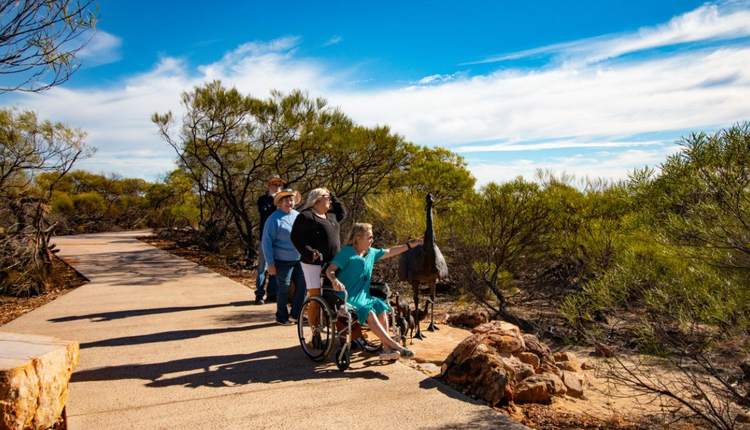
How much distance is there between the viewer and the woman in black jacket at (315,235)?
486 cm

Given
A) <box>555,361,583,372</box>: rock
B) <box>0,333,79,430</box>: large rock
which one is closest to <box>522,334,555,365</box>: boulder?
<box>555,361,583,372</box>: rock

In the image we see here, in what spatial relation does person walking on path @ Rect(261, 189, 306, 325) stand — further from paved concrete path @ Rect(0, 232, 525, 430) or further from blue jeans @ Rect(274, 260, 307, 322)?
paved concrete path @ Rect(0, 232, 525, 430)

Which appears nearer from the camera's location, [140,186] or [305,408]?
[305,408]

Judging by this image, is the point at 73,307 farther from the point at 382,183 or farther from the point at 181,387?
the point at 382,183

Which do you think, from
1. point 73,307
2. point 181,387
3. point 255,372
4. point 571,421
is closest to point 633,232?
point 571,421

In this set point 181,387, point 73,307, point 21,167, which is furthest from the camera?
point 21,167

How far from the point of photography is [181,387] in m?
4.04

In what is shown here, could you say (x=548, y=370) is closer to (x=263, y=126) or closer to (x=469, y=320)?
(x=469, y=320)

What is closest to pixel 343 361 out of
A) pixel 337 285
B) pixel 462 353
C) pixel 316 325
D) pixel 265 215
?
pixel 316 325

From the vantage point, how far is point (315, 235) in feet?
16.1

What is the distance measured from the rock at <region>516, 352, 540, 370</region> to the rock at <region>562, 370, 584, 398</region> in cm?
28

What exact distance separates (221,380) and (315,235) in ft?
5.10

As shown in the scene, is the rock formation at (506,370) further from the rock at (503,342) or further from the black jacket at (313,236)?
the black jacket at (313,236)

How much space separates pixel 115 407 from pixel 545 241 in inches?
325
